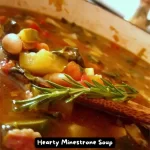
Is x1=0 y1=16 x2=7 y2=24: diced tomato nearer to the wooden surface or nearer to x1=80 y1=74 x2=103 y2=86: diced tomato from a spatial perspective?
the wooden surface

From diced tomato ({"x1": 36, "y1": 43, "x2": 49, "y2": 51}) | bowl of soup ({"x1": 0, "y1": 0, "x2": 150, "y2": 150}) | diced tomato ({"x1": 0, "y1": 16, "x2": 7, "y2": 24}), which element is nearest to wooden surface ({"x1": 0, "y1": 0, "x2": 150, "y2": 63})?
bowl of soup ({"x1": 0, "y1": 0, "x2": 150, "y2": 150})

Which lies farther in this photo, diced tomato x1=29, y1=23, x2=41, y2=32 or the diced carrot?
diced tomato x1=29, y1=23, x2=41, y2=32

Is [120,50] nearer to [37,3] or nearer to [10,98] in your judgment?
[37,3]

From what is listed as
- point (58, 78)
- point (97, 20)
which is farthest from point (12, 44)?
point (97, 20)

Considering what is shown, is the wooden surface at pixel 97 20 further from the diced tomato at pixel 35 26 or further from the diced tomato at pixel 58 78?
the diced tomato at pixel 58 78

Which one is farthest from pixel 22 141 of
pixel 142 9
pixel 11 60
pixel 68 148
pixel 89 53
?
pixel 142 9

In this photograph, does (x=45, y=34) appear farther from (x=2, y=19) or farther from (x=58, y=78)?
(x=58, y=78)

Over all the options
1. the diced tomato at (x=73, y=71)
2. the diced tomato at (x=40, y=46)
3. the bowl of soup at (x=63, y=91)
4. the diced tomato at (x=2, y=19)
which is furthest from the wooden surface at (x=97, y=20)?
the diced tomato at (x=73, y=71)
